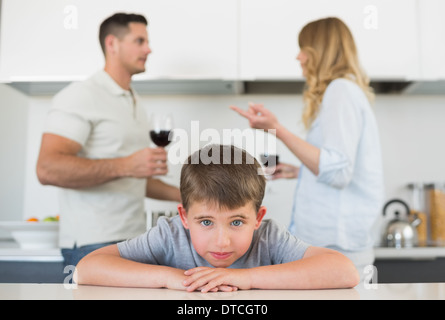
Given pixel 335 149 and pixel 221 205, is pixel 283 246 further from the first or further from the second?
pixel 335 149

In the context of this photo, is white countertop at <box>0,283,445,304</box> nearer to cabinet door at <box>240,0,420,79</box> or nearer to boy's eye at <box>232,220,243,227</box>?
boy's eye at <box>232,220,243,227</box>

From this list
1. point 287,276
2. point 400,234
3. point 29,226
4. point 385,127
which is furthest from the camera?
point 385,127

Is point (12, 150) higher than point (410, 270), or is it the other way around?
point (12, 150)

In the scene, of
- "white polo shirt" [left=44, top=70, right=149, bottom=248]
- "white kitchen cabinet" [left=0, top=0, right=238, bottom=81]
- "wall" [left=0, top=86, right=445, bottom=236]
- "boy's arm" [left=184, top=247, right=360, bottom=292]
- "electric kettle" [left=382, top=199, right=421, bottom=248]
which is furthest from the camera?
"wall" [left=0, top=86, right=445, bottom=236]

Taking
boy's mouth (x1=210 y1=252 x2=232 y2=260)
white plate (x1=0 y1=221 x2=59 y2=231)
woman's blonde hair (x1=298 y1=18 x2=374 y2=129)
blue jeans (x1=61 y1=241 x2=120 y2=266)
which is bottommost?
blue jeans (x1=61 y1=241 x2=120 y2=266)

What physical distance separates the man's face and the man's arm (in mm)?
301

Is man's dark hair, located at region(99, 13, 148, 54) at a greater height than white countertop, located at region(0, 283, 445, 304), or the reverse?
man's dark hair, located at region(99, 13, 148, 54)

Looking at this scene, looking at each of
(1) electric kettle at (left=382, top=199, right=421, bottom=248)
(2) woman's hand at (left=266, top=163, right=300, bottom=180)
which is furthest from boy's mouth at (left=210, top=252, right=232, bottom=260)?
(1) electric kettle at (left=382, top=199, right=421, bottom=248)

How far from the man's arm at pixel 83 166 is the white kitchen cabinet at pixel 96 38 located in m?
0.61

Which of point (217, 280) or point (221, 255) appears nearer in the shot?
point (217, 280)

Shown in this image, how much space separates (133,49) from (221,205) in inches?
31.0

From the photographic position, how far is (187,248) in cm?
75

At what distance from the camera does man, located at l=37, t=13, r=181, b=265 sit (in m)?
1.09

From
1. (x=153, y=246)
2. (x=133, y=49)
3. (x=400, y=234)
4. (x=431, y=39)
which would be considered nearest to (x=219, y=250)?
(x=153, y=246)
